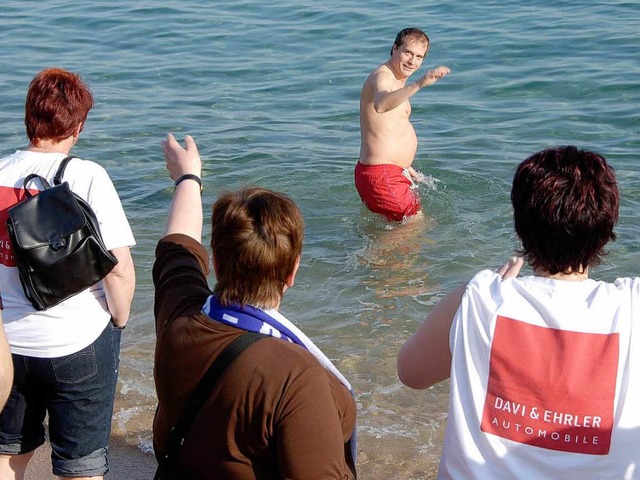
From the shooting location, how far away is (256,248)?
2373 mm

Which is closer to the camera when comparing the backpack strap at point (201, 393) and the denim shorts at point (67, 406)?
the backpack strap at point (201, 393)

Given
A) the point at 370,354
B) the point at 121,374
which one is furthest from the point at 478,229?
the point at 121,374

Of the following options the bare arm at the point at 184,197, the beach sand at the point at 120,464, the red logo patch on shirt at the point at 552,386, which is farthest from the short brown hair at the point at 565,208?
the beach sand at the point at 120,464

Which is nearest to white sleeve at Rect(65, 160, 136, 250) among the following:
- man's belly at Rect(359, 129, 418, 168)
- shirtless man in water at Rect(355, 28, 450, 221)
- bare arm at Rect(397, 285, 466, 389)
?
bare arm at Rect(397, 285, 466, 389)

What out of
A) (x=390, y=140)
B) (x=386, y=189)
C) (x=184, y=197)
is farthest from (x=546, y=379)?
(x=390, y=140)

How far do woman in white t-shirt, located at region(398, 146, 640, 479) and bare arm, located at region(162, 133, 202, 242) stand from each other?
38.1 inches

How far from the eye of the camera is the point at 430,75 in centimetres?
612

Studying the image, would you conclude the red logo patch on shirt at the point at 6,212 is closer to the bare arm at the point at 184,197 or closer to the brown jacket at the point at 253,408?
the bare arm at the point at 184,197

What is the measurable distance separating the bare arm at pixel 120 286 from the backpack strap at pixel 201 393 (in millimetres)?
1043

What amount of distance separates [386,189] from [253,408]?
5273 mm

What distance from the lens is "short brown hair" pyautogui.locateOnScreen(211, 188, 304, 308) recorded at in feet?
7.80

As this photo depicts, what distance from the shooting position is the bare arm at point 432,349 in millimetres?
2266

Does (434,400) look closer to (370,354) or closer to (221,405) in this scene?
(370,354)

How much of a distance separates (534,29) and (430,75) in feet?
28.8
